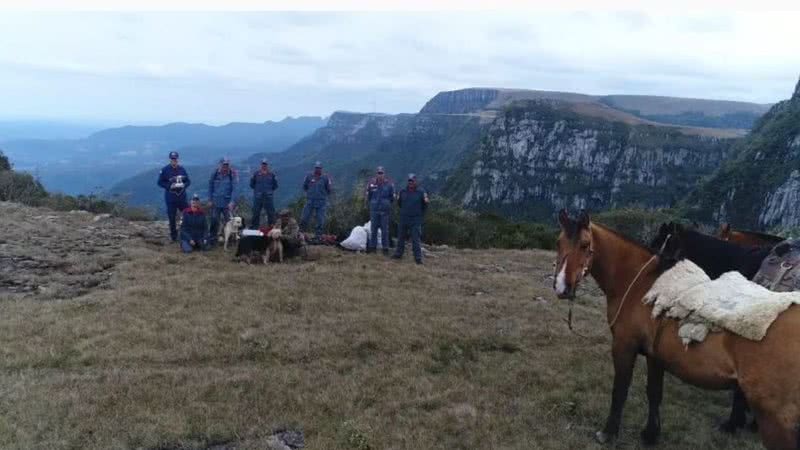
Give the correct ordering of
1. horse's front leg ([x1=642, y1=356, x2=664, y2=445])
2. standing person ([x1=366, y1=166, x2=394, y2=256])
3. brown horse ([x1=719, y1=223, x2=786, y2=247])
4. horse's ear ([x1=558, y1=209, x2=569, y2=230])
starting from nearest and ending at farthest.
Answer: horse's ear ([x1=558, y1=209, x2=569, y2=230]) < horse's front leg ([x1=642, y1=356, x2=664, y2=445]) < brown horse ([x1=719, y1=223, x2=786, y2=247]) < standing person ([x1=366, y1=166, x2=394, y2=256])

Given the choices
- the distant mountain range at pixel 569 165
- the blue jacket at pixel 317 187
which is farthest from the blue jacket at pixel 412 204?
the distant mountain range at pixel 569 165

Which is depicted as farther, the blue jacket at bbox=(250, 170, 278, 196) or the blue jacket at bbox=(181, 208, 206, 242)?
the blue jacket at bbox=(250, 170, 278, 196)

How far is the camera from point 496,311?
36.2 ft

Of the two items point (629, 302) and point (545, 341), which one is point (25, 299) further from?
point (629, 302)

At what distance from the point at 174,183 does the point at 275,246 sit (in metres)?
3.22

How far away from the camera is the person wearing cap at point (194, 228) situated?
14023 millimetres

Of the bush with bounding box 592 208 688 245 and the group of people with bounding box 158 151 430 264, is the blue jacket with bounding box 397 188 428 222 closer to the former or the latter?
the group of people with bounding box 158 151 430 264

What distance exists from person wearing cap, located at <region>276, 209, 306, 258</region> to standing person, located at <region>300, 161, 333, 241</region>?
1.50 m

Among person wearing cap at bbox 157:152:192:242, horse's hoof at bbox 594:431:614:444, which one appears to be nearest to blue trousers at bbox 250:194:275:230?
person wearing cap at bbox 157:152:192:242

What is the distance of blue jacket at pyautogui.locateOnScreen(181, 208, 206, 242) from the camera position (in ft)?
46.3

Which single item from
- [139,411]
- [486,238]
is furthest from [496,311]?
[486,238]

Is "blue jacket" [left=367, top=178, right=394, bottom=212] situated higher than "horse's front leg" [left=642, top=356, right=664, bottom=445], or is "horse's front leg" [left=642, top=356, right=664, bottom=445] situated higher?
"blue jacket" [left=367, top=178, right=394, bottom=212]

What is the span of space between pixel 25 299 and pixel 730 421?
10.9 m

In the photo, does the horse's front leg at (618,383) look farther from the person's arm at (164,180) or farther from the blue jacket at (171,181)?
the person's arm at (164,180)
